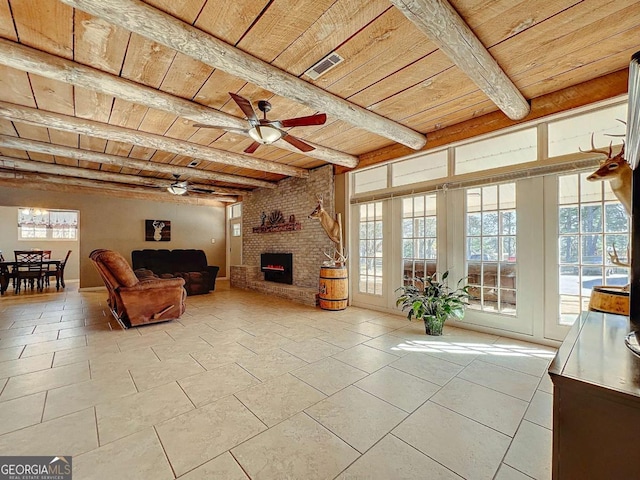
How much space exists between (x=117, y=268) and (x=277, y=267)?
3.46 metres

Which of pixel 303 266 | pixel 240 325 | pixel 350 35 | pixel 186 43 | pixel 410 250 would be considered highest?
pixel 350 35

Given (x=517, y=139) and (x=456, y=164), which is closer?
(x=517, y=139)

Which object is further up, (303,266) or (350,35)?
(350,35)

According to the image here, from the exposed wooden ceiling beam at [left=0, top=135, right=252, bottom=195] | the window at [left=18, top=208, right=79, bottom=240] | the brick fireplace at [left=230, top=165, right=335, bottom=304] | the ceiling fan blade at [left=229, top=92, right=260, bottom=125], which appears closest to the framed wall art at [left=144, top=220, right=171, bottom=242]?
the window at [left=18, top=208, right=79, bottom=240]

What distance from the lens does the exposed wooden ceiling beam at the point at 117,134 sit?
3.15 meters

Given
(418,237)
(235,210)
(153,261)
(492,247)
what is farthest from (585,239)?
(235,210)

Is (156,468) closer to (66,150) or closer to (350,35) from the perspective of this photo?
(350,35)

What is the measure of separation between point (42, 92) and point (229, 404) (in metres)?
3.59

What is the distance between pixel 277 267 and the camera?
673 cm

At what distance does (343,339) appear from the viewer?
3.38m

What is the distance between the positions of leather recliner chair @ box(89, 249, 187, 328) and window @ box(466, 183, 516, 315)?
13.7ft

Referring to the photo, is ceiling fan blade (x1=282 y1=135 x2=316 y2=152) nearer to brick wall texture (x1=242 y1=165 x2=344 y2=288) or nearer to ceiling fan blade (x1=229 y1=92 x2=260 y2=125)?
ceiling fan blade (x1=229 y1=92 x2=260 y2=125)

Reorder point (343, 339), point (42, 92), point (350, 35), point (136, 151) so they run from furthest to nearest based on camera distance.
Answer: point (136, 151) < point (343, 339) < point (42, 92) < point (350, 35)

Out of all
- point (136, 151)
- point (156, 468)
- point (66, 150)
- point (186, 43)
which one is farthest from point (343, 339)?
point (66, 150)
